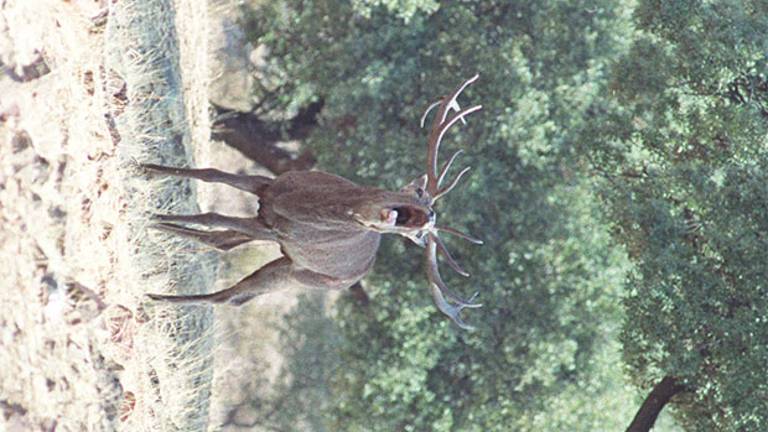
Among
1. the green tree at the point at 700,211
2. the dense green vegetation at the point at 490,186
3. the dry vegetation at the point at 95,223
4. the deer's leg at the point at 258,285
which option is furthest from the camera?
the dense green vegetation at the point at 490,186

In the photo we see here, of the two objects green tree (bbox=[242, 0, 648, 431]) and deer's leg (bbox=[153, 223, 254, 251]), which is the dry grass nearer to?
deer's leg (bbox=[153, 223, 254, 251])

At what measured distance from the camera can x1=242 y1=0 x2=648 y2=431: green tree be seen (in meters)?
7.87

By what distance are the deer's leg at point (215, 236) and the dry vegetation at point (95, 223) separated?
0.42 meters

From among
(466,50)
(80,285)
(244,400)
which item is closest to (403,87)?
(466,50)

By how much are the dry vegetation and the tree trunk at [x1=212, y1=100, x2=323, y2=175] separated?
5.40ft

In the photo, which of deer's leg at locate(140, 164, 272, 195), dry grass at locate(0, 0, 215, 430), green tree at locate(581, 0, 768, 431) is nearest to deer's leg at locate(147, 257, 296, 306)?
deer's leg at locate(140, 164, 272, 195)

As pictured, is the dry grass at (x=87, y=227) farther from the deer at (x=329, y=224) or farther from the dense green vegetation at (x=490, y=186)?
the dense green vegetation at (x=490, y=186)

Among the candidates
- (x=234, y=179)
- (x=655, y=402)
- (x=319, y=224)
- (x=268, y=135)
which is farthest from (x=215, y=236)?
(x=268, y=135)

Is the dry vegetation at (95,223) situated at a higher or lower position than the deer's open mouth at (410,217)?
lower

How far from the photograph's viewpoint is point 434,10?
7.87 meters

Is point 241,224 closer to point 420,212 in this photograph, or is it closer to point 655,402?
point 420,212

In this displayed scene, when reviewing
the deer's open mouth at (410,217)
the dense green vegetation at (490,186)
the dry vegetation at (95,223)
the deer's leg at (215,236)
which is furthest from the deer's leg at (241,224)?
the dense green vegetation at (490,186)

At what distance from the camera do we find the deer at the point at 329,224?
151 inches

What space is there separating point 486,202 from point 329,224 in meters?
4.08
